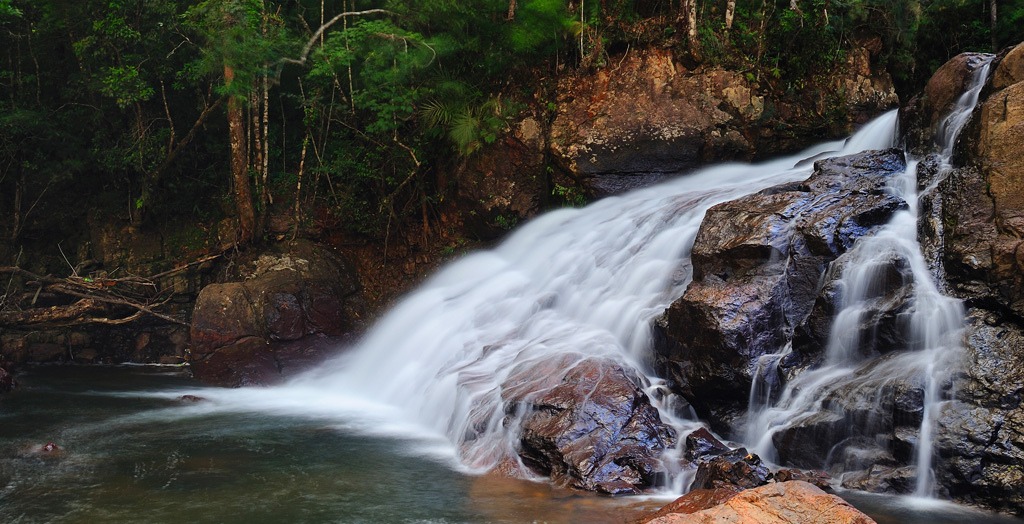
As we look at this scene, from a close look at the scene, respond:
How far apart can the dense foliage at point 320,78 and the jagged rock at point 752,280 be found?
4.68 metres

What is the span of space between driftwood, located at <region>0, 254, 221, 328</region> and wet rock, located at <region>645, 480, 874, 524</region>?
996cm

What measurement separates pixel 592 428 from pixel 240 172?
818cm

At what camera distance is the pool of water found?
5023mm

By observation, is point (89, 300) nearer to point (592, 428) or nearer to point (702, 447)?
point (592, 428)

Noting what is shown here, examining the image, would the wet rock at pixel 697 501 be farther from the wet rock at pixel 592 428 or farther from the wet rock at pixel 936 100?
the wet rock at pixel 936 100

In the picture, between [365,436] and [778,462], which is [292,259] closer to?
[365,436]

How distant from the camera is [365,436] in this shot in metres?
7.36

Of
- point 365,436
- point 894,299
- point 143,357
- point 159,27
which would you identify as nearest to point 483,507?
point 365,436

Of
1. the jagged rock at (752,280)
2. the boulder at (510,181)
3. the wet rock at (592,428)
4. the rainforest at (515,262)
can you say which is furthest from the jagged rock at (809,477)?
the boulder at (510,181)

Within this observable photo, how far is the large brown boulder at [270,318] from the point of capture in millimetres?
10695

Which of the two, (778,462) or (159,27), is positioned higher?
(159,27)

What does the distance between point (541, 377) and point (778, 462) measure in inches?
84.7

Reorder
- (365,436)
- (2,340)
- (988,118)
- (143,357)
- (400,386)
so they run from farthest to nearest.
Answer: (143,357) < (2,340) < (400,386) < (365,436) < (988,118)

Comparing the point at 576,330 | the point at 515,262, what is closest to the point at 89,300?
the point at 515,262
